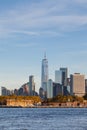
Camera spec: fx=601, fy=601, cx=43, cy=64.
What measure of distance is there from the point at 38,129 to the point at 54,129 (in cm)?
258

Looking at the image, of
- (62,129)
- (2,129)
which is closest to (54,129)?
(62,129)

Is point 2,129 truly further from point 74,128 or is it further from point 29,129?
point 74,128

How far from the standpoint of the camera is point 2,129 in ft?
304

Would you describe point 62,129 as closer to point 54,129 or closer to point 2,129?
point 54,129

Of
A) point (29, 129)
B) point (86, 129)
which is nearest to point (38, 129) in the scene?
point (29, 129)

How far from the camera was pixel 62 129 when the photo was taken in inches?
3681

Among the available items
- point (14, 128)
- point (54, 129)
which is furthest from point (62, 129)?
point (14, 128)

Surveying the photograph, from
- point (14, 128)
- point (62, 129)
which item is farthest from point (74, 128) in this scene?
point (14, 128)

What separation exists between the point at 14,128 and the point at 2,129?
151 inches

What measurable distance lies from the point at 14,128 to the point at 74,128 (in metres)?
9.61

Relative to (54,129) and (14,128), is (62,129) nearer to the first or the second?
(54,129)

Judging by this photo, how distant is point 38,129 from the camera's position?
94375 mm

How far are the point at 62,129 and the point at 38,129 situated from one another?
12.6ft

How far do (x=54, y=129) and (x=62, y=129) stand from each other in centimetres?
127
